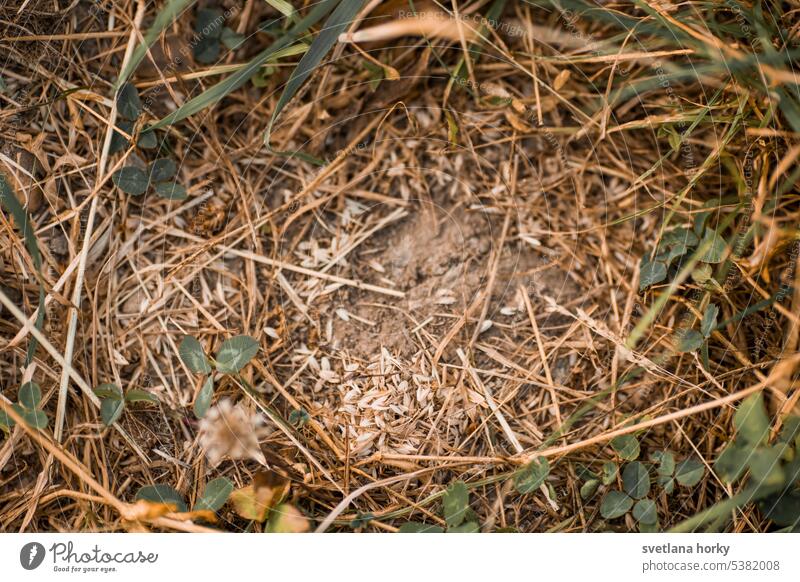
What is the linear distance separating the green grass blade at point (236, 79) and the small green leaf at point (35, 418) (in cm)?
46

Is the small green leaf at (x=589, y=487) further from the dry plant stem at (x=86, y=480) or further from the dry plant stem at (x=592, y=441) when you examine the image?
the dry plant stem at (x=86, y=480)

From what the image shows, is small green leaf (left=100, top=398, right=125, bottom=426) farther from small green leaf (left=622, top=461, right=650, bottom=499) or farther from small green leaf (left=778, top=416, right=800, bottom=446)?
small green leaf (left=778, top=416, right=800, bottom=446)

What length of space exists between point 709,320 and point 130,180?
941 mm

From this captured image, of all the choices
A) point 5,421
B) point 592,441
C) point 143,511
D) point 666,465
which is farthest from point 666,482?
point 5,421

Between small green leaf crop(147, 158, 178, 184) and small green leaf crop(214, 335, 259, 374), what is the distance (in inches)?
11.6

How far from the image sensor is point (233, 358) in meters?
0.90

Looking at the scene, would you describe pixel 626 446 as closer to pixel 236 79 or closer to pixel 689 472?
pixel 689 472

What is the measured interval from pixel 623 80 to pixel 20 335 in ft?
3.42

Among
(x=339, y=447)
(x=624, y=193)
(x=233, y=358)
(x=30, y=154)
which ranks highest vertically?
(x=30, y=154)

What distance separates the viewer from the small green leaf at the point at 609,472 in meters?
0.87

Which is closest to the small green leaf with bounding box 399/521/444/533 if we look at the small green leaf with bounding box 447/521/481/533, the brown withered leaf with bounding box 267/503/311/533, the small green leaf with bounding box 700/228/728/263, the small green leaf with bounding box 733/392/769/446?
the small green leaf with bounding box 447/521/481/533

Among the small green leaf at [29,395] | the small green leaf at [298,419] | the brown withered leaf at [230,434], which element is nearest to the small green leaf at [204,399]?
the brown withered leaf at [230,434]

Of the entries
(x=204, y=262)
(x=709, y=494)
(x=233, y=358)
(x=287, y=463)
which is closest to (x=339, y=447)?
(x=287, y=463)
